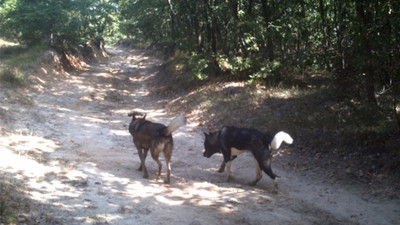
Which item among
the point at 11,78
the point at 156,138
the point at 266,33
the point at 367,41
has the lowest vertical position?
the point at 156,138

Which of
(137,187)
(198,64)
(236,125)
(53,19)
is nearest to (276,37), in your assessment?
(198,64)

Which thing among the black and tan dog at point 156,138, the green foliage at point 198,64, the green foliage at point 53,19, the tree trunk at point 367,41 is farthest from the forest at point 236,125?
the black and tan dog at point 156,138

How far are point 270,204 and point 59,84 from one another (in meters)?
17.5

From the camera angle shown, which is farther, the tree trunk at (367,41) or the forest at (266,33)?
the forest at (266,33)

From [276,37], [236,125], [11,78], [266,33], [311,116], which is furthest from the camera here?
[11,78]

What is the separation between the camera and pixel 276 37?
15.4 meters

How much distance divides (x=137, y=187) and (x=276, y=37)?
10.4 meters

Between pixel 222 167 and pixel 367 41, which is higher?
pixel 367 41

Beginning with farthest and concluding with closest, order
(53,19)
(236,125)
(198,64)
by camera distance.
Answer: (53,19), (198,64), (236,125)

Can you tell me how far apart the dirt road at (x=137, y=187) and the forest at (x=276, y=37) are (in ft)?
9.33

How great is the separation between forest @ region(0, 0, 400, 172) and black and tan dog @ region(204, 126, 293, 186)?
3173 millimetres

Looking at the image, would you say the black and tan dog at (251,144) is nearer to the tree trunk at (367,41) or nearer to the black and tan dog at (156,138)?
the black and tan dog at (156,138)

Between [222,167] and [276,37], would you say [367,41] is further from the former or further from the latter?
[276,37]

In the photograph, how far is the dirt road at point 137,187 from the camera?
19.8 ft
